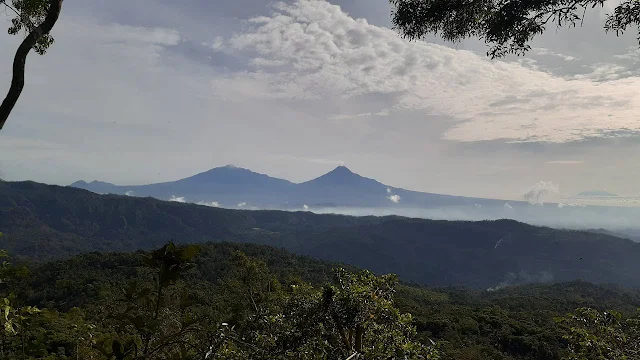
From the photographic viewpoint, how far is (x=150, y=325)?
6.61ft

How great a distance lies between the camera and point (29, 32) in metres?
4.54

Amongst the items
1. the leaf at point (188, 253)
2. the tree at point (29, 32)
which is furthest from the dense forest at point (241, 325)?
the tree at point (29, 32)

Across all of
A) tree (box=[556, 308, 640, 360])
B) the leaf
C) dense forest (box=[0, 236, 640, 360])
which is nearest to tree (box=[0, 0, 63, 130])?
dense forest (box=[0, 236, 640, 360])

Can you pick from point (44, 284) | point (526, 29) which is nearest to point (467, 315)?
point (526, 29)

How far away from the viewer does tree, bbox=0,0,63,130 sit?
3867 mm

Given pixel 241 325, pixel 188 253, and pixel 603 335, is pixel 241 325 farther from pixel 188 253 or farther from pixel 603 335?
pixel 603 335

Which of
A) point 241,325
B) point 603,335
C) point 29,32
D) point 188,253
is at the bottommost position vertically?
point 241,325

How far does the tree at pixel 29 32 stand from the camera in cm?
387

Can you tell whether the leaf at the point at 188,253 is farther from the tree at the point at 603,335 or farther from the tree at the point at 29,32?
the tree at the point at 603,335

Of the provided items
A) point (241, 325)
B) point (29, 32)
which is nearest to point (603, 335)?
point (241, 325)

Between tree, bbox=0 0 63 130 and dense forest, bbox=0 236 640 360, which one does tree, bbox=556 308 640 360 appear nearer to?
dense forest, bbox=0 236 640 360

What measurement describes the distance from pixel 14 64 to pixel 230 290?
81.7 feet

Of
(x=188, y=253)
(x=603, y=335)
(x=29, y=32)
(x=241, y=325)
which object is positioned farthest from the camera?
(x=241, y=325)

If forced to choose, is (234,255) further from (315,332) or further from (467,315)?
(467,315)
